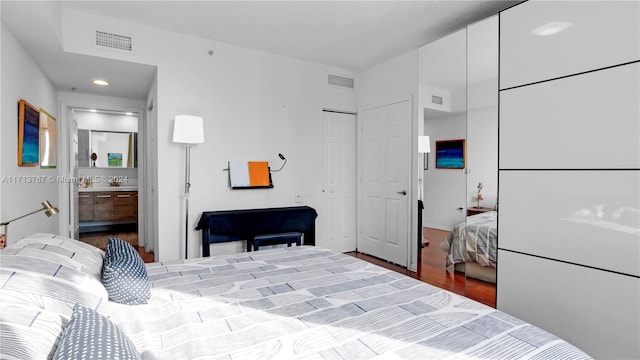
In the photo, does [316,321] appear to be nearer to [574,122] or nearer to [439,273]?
[574,122]

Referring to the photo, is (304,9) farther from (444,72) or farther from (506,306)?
(506,306)

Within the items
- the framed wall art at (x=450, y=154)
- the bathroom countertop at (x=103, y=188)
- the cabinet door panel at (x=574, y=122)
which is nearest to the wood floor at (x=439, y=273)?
the framed wall art at (x=450, y=154)

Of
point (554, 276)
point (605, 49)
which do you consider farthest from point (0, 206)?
point (605, 49)

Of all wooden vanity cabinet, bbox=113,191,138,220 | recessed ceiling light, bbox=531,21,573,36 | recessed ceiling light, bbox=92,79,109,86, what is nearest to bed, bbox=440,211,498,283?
recessed ceiling light, bbox=531,21,573,36

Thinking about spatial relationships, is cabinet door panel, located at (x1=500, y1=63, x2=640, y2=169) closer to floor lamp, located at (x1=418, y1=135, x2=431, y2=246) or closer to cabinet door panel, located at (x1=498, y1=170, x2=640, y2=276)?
cabinet door panel, located at (x1=498, y1=170, x2=640, y2=276)

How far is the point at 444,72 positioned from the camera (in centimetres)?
347

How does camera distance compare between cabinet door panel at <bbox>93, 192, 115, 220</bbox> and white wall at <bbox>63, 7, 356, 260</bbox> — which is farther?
cabinet door panel at <bbox>93, 192, 115, 220</bbox>

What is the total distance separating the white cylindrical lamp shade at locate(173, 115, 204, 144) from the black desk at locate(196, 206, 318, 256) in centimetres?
81

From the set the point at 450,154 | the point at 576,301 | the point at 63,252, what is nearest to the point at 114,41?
the point at 63,252

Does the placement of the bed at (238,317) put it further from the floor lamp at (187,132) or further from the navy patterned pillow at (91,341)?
the floor lamp at (187,132)

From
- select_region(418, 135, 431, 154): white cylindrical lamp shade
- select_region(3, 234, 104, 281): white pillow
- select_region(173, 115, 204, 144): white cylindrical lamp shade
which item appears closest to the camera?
select_region(3, 234, 104, 281): white pillow

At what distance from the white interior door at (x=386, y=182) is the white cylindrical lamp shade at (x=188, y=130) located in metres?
2.30

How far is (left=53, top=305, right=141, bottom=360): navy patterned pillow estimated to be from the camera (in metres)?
0.82

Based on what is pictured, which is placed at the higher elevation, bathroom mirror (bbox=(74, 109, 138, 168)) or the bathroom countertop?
bathroom mirror (bbox=(74, 109, 138, 168))
